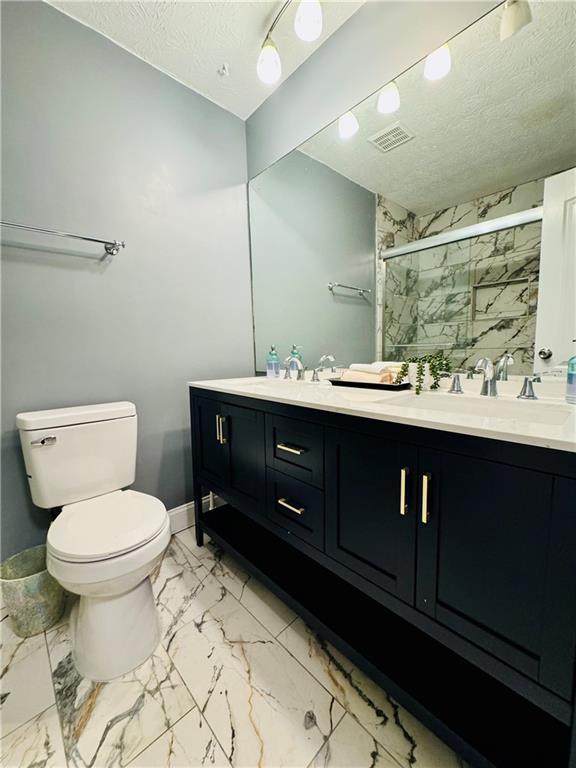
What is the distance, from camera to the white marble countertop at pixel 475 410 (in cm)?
64

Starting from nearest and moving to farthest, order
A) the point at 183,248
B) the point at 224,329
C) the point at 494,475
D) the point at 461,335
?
the point at 494,475 → the point at 461,335 → the point at 183,248 → the point at 224,329

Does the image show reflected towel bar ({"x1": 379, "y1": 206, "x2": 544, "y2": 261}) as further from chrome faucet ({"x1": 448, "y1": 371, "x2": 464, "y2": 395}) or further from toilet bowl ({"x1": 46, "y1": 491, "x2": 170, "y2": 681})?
toilet bowl ({"x1": 46, "y1": 491, "x2": 170, "y2": 681})

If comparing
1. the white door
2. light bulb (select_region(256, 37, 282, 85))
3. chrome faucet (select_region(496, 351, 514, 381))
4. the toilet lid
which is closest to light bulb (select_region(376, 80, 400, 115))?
light bulb (select_region(256, 37, 282, 85))

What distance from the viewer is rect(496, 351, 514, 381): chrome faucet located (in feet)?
3.44

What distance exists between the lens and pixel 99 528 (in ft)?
3.58

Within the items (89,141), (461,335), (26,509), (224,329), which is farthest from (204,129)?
(26,509)

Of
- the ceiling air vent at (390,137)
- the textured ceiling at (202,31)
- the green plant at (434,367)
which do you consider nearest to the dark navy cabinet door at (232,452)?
the green plant at (434,367)

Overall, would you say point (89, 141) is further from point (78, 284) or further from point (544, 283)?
point (544, 283)

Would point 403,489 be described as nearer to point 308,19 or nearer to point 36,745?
point 36,745

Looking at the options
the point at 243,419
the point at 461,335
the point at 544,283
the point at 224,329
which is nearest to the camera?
the point at 544,283

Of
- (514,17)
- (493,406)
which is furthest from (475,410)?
(514,17)

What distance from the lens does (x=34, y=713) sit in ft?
3.02

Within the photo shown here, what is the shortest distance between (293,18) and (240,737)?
8.52 ft

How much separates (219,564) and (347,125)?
218 cm
